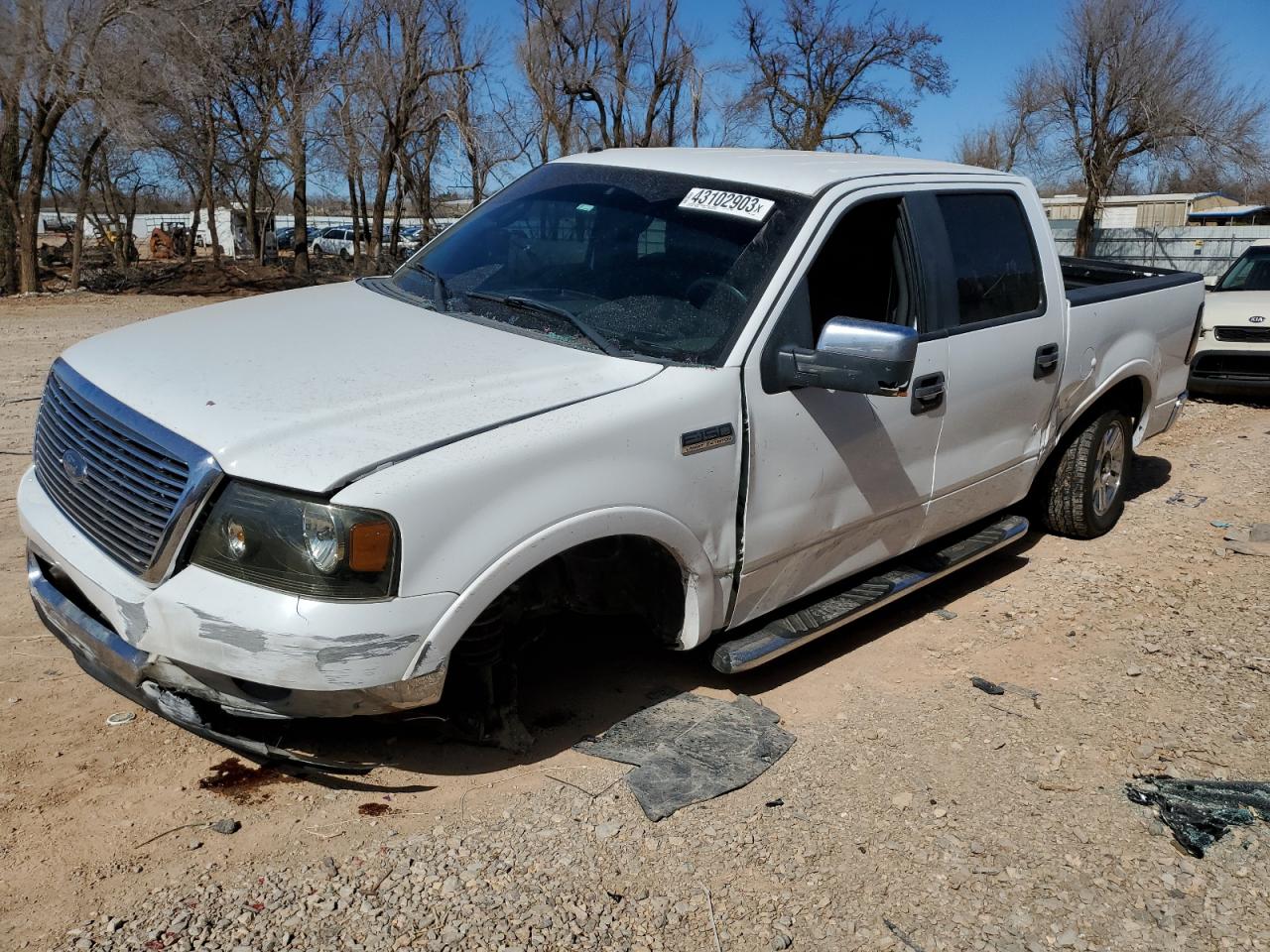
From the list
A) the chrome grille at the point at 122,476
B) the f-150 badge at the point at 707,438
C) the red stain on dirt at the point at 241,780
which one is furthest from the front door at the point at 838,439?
the chrome grille at the point at 122,476

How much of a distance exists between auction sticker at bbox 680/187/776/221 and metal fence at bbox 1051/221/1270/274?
82.6 feet

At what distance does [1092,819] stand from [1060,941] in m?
0.66

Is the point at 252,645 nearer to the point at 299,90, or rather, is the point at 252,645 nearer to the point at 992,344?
the point at 992,344

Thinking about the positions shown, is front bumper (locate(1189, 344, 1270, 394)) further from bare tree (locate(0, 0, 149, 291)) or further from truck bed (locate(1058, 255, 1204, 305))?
bare tree (locate(0, 0, 149, 291))

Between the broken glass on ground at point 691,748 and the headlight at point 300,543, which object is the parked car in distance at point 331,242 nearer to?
the broken glass on ground at point 691,748

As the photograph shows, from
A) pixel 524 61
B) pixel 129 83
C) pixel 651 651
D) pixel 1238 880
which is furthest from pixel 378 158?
pixel 1238 880

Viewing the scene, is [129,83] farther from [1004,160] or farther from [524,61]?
[1004,160]

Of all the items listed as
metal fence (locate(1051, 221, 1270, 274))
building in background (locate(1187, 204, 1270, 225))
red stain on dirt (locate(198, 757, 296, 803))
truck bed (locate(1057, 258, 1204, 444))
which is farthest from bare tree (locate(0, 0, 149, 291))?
building in background (locate(1187, 204, 1270, 225))

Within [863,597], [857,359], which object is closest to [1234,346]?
[863,597]

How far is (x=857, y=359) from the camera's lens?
348cm

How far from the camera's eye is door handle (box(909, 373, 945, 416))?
13.8ft

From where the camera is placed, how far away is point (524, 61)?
3175cm

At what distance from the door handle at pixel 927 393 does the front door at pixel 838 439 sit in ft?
0.04

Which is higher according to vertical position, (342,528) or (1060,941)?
(342,528)
